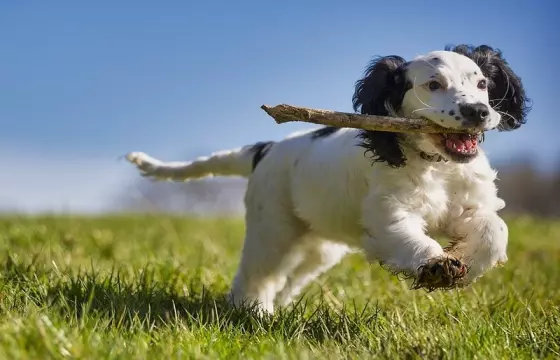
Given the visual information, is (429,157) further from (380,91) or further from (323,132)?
(323,132)

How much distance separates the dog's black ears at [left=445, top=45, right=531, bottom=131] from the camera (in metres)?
4.72

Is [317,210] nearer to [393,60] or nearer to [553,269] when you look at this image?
[393,60]

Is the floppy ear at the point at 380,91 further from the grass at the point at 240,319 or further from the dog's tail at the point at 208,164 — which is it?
the dog's tail at the point at 208,164

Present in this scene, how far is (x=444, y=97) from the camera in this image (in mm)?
4227

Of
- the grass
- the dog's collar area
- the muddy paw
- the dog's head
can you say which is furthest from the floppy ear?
the grass

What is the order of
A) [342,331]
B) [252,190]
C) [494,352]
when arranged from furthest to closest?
1. [252,190]
2. [342,331]
3. [494,352]

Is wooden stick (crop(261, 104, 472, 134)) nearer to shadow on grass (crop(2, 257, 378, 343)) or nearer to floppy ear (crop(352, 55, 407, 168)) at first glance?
floppy ear (crop(352, 55, 407, 168))

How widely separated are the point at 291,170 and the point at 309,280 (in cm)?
108

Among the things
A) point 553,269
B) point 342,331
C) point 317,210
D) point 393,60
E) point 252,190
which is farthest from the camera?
point 553,269

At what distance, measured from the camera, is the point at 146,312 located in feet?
13.4

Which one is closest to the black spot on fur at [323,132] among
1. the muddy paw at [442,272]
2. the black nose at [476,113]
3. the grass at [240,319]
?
the grass at [240,319]

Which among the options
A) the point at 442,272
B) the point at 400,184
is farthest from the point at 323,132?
the point at 442,272

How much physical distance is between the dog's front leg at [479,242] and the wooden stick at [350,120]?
1.90 ft

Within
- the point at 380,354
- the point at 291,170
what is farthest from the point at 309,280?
the point at 380,354
